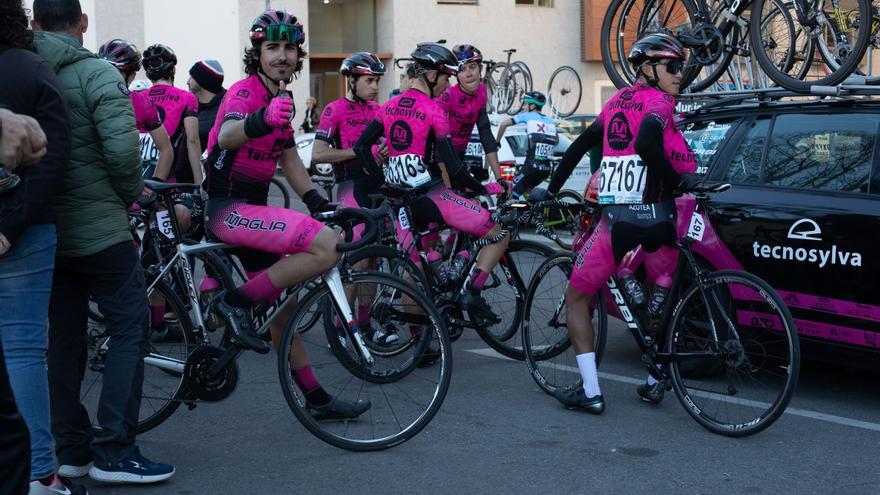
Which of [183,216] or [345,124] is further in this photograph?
[345,124]

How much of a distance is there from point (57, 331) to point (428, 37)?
30.1 m

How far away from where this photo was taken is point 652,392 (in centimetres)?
592

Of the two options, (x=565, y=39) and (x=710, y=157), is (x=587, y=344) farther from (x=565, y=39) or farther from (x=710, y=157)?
(x=565, y=39)

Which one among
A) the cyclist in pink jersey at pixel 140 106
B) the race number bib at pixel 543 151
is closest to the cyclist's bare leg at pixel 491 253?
the cyclist in pink jersey at pixel 140 106

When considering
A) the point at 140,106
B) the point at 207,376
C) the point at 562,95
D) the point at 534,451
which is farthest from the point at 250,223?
the point at 562,95

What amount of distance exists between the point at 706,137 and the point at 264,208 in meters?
3.03

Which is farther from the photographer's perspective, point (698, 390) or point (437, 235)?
point (437, 235)

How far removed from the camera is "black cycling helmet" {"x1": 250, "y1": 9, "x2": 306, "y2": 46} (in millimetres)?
5277

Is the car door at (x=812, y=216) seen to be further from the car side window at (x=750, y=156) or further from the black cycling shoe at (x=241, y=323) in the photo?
the black cycling shoe at (x=241, y=323)

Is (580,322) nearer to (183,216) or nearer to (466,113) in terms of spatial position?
(183,216)

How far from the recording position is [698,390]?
5.62m

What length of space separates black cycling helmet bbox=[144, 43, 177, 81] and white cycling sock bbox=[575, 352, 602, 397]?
4.70m

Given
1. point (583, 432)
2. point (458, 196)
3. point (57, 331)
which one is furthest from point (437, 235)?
point (57, 331)

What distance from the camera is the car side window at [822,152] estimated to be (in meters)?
5.96
